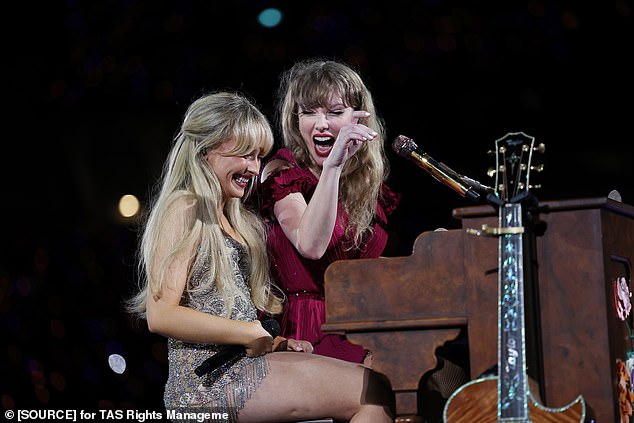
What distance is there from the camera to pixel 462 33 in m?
3.53

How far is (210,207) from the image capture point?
90.9 inches

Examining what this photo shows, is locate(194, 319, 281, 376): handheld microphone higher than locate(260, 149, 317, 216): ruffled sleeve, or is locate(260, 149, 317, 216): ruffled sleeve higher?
locate(260, 149, 317, 216): ruffled sleeve

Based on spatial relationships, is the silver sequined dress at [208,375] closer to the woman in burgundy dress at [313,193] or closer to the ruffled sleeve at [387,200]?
the woman in burgundy dress at [313,193]

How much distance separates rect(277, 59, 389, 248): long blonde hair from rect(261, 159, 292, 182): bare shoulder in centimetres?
5

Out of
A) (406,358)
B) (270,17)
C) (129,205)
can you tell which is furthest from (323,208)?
(129,205)

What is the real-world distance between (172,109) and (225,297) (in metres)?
1.96

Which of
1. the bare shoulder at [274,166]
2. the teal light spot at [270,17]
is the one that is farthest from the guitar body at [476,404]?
the teal light spot at [270,17]

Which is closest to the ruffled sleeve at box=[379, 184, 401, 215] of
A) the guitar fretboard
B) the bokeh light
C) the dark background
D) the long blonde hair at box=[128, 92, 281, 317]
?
the long blonde hair at box=[128, 92, 281, 317]

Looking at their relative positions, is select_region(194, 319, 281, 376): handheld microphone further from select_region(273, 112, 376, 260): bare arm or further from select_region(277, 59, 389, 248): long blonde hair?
select_region(277, 59, 389, 248): long blonde hair

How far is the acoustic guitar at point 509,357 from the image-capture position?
1697 mm

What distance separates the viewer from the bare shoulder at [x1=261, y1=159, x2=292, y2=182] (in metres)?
2.65

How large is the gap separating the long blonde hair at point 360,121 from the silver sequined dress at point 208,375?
486 millimetres

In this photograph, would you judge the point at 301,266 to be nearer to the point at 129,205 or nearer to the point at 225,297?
the point at 225,297

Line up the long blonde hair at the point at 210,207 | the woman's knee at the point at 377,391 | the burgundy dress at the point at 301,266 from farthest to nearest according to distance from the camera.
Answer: the burgundy dress at the point at 301,266
the long blonde hair at the point at 210,207
the woman's knee at the point at 377,391
